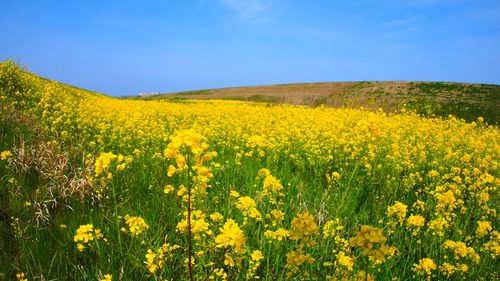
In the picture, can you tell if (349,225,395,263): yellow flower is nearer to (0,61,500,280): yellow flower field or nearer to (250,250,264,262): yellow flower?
(0,61,500,280): yellow flower field

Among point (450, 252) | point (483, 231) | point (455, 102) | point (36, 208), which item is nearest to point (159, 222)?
point (36, 208)

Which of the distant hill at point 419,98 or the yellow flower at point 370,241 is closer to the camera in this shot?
the yellow flower at point 370,241

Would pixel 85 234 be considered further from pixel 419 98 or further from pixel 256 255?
pixel 419 98

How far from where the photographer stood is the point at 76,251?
131 inches

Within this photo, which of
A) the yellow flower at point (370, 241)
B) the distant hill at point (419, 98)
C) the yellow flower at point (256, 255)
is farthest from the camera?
the distant hill at point (419, 98)

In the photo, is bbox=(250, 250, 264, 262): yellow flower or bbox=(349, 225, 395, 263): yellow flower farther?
bbox=(250, 250, 264, 262): yellow flower

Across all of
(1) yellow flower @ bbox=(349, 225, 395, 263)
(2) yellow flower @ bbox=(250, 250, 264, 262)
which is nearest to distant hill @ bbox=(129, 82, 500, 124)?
(2) yellow flower @ bbox=(250, 250, 264, 262)

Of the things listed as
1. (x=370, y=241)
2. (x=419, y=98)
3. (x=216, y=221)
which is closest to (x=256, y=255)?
(x=370, y=241)

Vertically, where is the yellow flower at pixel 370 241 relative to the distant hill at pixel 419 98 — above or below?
below

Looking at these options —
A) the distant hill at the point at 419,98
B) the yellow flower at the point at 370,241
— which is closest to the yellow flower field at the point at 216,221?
the yellow flower at the point at 370,241

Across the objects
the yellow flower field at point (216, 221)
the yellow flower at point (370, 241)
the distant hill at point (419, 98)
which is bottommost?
the yellow flower field at point (216, 221)

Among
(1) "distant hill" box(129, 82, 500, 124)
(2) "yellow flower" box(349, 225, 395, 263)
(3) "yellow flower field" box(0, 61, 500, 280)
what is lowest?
(3) "yellow flower field" box(0, 61, 500, 280)

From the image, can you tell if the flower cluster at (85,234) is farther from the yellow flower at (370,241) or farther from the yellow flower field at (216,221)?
the yellow flower at (370,241)

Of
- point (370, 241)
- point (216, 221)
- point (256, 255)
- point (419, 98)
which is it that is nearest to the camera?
point (370, 241)
